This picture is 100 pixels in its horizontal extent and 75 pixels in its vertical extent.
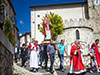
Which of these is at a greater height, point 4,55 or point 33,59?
point 4,55

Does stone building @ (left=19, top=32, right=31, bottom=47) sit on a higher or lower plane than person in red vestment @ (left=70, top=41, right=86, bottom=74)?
higher

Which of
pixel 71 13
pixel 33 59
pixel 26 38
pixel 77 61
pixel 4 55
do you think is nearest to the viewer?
pixel 4 55

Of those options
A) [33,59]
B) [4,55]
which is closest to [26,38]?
[33,59]

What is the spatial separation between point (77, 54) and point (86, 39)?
24985 millimetres

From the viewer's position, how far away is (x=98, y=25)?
40.1 meters

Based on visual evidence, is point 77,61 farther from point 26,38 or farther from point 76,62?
point 26,38

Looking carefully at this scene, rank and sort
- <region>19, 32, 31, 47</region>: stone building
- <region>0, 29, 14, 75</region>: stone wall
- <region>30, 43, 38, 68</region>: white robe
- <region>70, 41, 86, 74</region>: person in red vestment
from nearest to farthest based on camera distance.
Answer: <region>0, 29, 14, 75</region>: stone wall < <region>70, 41, 86, 74</region>: person in red vestment < <region>30, 43, 38, 68</region>: white robe < <region>19, 32, 31, 47</region>: stone building

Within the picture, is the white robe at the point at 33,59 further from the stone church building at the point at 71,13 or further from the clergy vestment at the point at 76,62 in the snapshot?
the stone church building at the point at 71,13

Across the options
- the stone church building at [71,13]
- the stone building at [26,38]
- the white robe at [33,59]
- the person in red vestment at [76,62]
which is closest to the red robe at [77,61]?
the person in red vestment at [76,62]

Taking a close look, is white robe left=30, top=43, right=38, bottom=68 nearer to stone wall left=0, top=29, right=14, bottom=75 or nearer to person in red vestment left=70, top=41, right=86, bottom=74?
person in red vestment left=70, top=41, right=86, bottom=74

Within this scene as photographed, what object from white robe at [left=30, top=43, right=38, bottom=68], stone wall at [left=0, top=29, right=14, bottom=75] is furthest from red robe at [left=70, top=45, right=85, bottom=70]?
stone wall at [left=0, top=29, right=14, bottom=75]

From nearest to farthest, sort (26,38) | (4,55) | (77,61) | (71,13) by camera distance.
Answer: (4,55), (77,61), (71,13), (26,38)

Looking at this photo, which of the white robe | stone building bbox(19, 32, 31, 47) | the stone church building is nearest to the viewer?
the white robe

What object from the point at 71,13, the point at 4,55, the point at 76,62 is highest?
the point at 71,13
